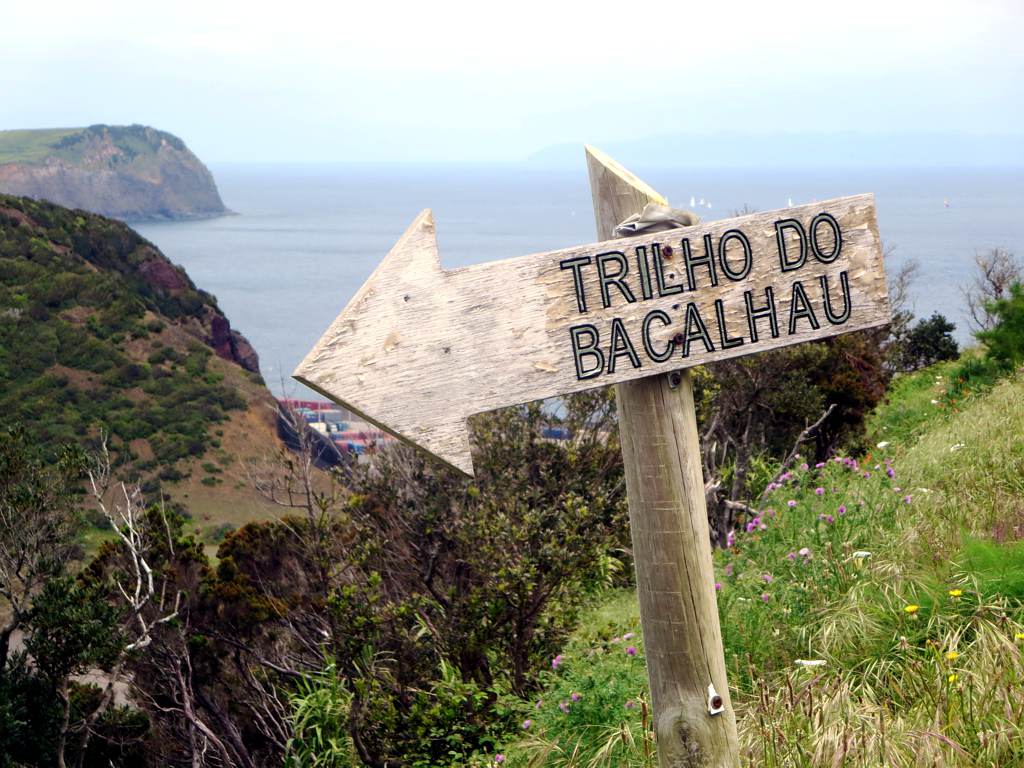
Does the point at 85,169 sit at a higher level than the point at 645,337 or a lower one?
higher

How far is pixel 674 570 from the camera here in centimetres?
240

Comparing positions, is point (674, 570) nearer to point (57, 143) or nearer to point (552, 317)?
point (552, 317)

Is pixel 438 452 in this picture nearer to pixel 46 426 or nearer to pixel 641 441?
pixel 641 441

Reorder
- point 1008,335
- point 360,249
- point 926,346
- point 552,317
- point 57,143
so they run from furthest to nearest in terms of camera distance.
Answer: point 57,143 → point 360,249 → point 926,346 → point 1008,335 → point 552,317

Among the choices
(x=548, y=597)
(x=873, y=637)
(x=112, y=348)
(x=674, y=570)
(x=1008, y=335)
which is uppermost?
(x=674, y=570)

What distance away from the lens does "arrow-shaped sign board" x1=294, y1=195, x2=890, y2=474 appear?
2.21 metres

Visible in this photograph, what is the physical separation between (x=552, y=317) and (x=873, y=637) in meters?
1.97

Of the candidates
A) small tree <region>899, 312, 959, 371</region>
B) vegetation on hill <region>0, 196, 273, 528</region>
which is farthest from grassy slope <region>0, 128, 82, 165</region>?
small tree <region>899, 312, 959, 371</region>

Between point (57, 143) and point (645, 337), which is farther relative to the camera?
point (57, 143)

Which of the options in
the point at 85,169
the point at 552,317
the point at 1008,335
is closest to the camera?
the point at 552,317

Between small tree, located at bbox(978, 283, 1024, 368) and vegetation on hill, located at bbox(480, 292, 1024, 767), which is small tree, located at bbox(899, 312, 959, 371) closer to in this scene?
small tree, located at bbox(978, 283, 1024, 368)

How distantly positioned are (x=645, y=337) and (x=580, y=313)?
154mm

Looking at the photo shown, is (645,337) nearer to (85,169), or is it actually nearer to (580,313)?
(580,313)

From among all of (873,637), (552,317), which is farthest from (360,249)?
(552,317)
